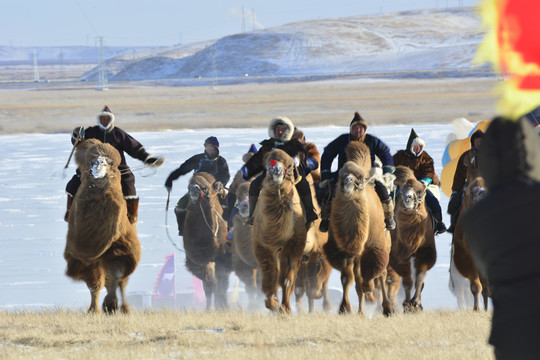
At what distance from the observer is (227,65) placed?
16762 centimetres

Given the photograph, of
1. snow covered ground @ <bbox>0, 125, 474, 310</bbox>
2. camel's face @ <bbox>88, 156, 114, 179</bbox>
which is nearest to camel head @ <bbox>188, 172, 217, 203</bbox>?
snow covered ground @ <bbox>0, 125, 474, 310</bbox>

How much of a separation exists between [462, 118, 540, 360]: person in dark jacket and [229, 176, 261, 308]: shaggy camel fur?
28.5 feet

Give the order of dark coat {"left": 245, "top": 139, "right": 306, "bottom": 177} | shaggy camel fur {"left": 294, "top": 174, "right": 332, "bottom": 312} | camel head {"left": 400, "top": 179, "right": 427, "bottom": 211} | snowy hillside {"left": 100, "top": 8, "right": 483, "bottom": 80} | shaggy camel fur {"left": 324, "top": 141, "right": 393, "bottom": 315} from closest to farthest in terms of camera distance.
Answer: shaggy camel fur {"left": 324, "top": 141, "right": 393, "bottom": 315} < dark coat {"left": 245, "top": 139, "right": 306, "bottom": 177} < shaggy camel fur {"left": 294, "top": 174, "right": 332, "bottom": 312} < camel head {"left": 400, "top": 179, "right": 427, "bottom": 211} < snowy hillside {"left": 100, "top": 8, "right": 483, "bottom": 80}

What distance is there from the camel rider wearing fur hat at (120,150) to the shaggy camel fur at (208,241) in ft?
7.76

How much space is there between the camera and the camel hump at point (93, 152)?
8422 millimetres

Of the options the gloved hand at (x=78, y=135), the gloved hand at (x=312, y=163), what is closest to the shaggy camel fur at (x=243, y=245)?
the gloved hand at (x=312, y=163)

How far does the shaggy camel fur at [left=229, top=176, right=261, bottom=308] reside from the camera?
11.0m

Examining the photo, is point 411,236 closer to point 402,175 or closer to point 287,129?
point 402,175

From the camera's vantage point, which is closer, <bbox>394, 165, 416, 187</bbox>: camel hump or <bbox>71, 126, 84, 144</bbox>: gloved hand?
<bbox>71, 126, 84, 144</bbox>: gloved hand

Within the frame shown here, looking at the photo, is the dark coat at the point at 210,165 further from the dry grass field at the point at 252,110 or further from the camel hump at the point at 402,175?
the dry grass field at the point at 252,110

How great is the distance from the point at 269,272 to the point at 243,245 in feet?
7.92

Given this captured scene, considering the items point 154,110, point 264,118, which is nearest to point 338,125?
point 264,118

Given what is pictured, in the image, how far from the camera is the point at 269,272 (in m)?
9.00

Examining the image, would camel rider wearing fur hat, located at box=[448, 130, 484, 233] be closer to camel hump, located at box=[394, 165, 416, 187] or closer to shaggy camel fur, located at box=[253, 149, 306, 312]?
camel hump, located at box=[394, 165, 416, 187]
